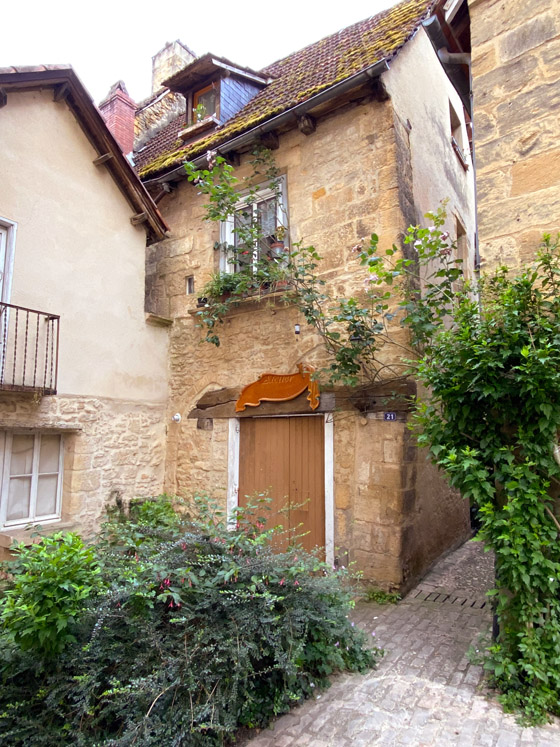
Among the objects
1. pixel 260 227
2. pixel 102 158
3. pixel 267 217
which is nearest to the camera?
pixel 260 227

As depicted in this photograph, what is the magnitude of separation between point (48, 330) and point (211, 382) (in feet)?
7.05

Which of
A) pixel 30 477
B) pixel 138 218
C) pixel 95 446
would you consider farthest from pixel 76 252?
pixel 30 477

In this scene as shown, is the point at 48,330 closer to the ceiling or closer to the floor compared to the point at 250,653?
closer to the ceiling

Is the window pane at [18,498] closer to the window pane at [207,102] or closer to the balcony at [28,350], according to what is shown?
the balcony at [28,350]

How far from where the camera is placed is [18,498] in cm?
550

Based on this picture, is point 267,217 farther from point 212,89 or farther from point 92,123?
point 212,89

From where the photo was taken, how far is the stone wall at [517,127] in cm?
354

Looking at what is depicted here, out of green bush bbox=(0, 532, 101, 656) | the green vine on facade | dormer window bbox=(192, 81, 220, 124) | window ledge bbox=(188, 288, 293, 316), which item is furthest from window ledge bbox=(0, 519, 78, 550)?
dormer window bbox=(192, 81, 220, 124)

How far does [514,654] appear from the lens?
2.99m

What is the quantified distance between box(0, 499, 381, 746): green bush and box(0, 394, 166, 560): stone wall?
109 inches

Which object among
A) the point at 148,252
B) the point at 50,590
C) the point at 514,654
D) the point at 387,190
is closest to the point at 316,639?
the point at 514,654

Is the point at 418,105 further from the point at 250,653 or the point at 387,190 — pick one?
the point at 250,653

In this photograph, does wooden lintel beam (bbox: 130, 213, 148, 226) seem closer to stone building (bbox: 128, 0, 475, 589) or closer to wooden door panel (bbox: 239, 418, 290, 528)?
stone building (bbox: 128, 0, 475, 589)

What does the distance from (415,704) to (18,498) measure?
15.3 feet
